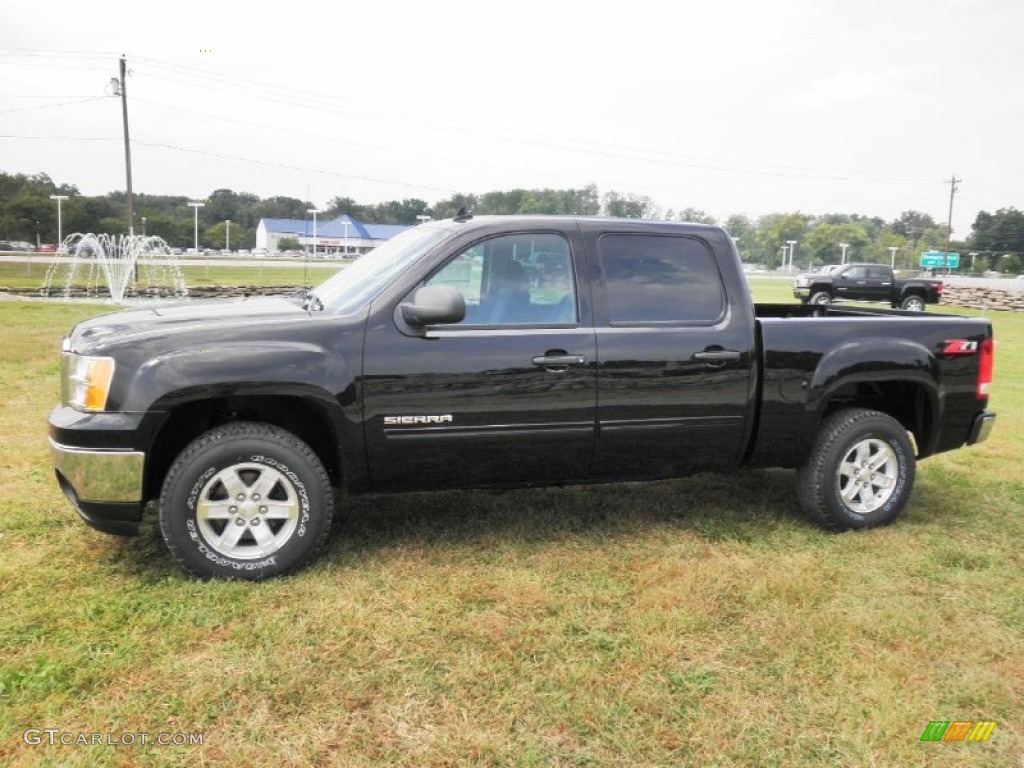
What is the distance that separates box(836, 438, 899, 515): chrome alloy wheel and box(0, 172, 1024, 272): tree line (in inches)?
2520

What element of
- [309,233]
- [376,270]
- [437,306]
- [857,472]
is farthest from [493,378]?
[309,233]

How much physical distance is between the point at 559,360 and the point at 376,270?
1.13m

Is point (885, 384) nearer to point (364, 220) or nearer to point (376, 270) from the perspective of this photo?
point (376, 270)

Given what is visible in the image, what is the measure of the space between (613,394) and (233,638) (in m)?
2.13

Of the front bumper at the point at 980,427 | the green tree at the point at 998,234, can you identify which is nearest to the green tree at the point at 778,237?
the green tree at the point at 998,234

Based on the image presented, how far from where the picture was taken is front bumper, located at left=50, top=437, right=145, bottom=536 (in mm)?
3664

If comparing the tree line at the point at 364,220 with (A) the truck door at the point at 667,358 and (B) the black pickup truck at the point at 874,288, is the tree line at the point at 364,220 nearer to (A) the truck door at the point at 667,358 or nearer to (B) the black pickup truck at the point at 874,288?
(B) the black pickup truck at the point at 874,288

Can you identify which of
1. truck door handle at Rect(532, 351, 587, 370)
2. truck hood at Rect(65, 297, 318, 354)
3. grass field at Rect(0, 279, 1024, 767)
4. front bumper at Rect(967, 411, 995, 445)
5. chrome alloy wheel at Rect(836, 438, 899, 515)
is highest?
truck hood at Rect(65, 297, 318, 354)

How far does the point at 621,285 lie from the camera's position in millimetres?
4367

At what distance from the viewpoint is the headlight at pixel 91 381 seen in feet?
12.1

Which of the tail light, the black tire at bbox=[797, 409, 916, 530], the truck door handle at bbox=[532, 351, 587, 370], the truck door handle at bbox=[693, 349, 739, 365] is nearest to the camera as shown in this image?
the truck door handle at bbox=[532, 351, 587, 370]

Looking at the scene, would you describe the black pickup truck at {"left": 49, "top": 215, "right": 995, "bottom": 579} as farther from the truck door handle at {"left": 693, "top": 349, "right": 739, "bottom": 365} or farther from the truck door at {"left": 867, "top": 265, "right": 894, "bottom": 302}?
the truck door at {"left": 867, "top": 265, "right": 894, "bottom": 302}


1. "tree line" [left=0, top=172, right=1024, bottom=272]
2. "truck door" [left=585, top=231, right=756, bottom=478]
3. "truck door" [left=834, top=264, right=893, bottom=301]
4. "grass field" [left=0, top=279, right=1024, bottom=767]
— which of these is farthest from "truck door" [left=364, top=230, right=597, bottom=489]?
"tree line" [left=0, top=172, right=1024, bottom=272]

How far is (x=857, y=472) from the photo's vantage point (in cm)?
484
